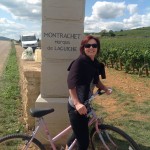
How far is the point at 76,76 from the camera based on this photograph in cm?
381

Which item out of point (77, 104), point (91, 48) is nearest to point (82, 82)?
point (77, 104)

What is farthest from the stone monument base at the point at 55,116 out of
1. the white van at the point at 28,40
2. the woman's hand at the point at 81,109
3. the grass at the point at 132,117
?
the white van at the point at 28,40

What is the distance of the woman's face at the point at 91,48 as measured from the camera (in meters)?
3.88

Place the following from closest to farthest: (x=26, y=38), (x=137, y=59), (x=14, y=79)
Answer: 1. (x=14, y=79)
2. (x=137, y=59)
3. (x=26, y=38)

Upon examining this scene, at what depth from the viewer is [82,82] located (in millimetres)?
3871

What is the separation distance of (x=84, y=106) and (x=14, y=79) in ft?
34.5

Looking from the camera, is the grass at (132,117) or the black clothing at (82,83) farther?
the grass at (132,117)

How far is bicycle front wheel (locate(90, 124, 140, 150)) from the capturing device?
409 centimetres

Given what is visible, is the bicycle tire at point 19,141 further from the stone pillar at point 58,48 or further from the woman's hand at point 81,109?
the stone pillar at point 58,48

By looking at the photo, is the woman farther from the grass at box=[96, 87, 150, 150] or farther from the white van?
the white van

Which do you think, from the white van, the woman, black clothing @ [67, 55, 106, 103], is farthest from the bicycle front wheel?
the white van

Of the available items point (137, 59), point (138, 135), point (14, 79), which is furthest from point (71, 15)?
point (137, 59)

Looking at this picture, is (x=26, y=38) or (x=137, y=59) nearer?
(x=137, y=59)

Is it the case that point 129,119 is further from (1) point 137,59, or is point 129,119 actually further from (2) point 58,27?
(1) point 137,59
